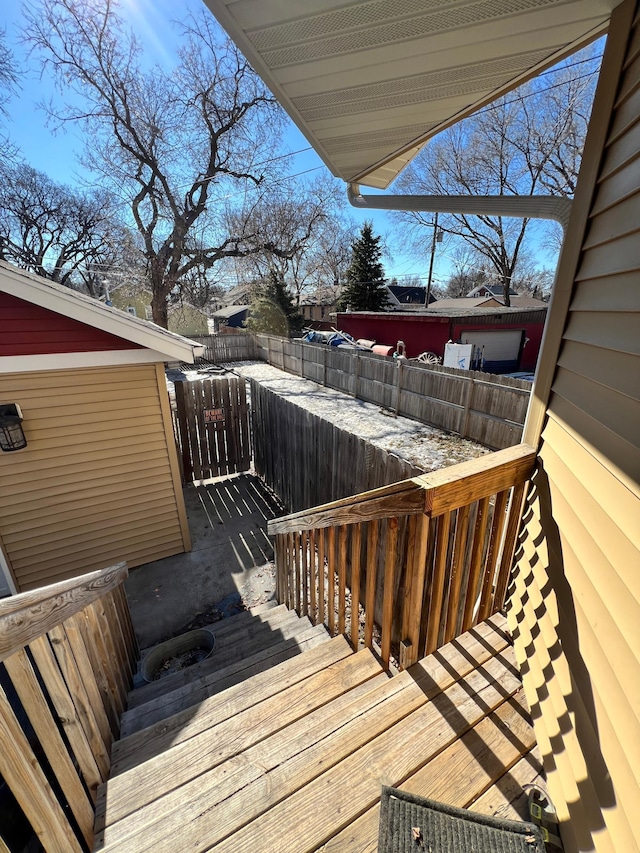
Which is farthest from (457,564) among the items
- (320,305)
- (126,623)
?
(320,305)

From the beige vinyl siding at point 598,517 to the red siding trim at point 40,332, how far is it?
4.07m

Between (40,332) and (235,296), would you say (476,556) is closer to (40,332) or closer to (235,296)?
(40,332)

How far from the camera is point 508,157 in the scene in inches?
700

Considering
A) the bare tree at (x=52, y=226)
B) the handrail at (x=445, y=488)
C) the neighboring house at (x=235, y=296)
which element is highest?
the bare tree at (x=52, y=226)

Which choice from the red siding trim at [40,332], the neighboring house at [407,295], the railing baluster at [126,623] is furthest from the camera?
the neighboring house at [407,295]

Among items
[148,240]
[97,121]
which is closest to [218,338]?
[148,240]

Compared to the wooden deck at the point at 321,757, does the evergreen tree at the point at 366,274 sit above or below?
above

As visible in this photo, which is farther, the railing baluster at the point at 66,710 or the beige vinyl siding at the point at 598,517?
the railing baluster at the point at 66,710

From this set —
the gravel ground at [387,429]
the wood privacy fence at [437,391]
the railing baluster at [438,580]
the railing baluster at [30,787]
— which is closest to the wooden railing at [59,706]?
the railing baluster at [30,787]

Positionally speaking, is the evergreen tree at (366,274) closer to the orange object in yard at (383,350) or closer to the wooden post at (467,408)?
the orange object in yard at (383,350)

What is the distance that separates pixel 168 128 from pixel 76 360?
16.7 m

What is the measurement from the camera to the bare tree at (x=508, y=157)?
48.7 ft

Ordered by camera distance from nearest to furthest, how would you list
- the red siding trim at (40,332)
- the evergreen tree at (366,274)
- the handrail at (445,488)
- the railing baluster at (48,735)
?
the railing baluster at (48,735)
the handrail at (445,488)
the red siding trim at (40,332)
the evergreen tree at (366,274)

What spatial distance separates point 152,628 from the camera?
376 cm
